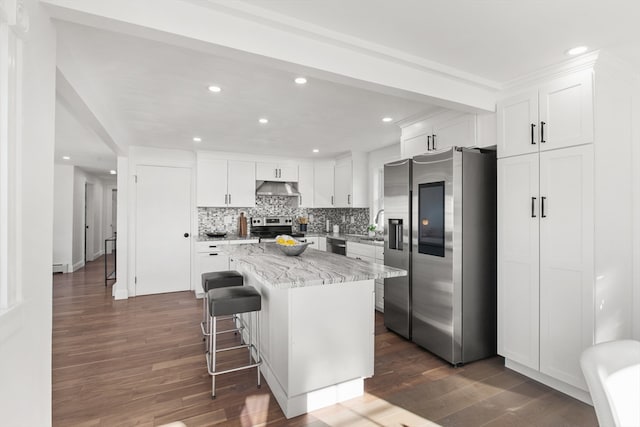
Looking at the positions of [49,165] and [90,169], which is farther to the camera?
[90,169]

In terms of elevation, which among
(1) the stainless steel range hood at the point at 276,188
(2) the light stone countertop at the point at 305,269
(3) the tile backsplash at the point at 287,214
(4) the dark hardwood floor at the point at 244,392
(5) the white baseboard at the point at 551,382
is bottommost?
(4) the dark hardwood floor at the point at 244,392

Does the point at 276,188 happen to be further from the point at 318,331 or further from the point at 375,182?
the point at 318,331

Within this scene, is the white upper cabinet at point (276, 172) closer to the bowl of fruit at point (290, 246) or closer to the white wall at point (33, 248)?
the bowl of fruit at point (290, 246)

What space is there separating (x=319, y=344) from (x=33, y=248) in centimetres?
169

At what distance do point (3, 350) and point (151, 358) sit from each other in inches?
83.5

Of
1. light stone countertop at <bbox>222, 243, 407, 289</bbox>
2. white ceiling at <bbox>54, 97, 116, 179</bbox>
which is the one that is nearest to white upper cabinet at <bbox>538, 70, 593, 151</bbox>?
light stone countertop at <bbox>222, 243, 407, 289</bbox>

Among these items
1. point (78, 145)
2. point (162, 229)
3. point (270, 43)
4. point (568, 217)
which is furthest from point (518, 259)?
point (78, 145)

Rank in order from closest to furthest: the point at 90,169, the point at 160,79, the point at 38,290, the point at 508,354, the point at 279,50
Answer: the point at 38,290
the point at 279,50
the point at 160,79
the point at 508,354
the point at 90,169

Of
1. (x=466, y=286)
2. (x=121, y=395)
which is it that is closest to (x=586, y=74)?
(x=466, y=286)

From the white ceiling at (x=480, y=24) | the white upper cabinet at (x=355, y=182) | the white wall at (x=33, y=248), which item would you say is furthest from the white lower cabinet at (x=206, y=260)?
the white ceiling at (x=480, y=24)

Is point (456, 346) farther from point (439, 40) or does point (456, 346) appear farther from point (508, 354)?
point (439, 40)

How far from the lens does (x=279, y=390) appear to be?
7.52ft

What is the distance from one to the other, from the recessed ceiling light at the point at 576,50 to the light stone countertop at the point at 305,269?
6.18ft

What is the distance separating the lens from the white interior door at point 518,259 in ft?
8.43
